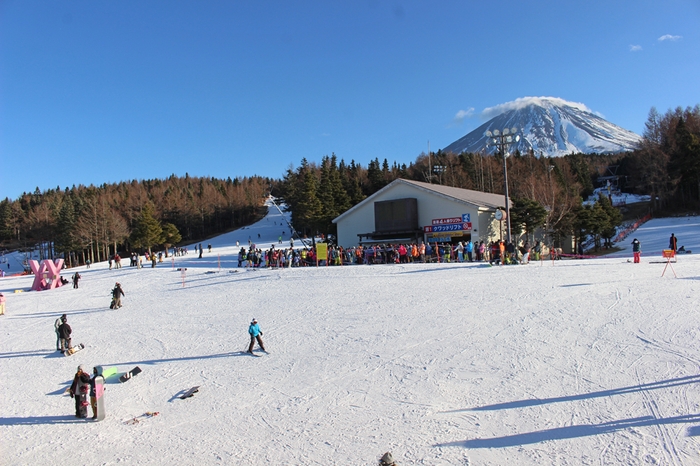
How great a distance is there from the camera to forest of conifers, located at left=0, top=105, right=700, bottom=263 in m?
39.8

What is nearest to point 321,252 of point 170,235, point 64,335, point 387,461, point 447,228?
point 447,228

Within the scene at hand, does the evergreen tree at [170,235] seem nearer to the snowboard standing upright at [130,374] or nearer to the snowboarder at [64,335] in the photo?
the snowboarder at [64,335]

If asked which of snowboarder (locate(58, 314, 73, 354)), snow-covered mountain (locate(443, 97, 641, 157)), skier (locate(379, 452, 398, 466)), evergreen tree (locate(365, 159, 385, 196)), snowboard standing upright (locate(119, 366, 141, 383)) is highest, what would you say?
snow-covered mountain (locate(443, 97, 641, 157))

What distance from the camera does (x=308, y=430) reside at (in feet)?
24.3

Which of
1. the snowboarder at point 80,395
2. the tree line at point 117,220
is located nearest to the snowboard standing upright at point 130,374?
the snowboarder at point 80,395

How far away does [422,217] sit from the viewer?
34438 millimetres

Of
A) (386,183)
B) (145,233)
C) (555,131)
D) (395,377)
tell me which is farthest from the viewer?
(555,131)

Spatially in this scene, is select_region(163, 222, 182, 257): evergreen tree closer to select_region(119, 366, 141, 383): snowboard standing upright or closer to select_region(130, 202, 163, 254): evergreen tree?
select_region(130, 202, 163, 254): evergreen tree

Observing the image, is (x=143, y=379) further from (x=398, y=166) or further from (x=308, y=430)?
(x=398, y=166)

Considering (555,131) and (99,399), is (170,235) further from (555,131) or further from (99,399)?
(555,131)

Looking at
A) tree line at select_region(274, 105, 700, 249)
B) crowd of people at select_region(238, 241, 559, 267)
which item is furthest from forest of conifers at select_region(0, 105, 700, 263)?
crowd of people at select_region(238, 241, 559, 267)

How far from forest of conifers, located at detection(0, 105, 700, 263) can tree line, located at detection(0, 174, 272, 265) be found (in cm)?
19

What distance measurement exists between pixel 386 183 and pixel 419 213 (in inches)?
1466

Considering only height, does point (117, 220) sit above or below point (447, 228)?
above
